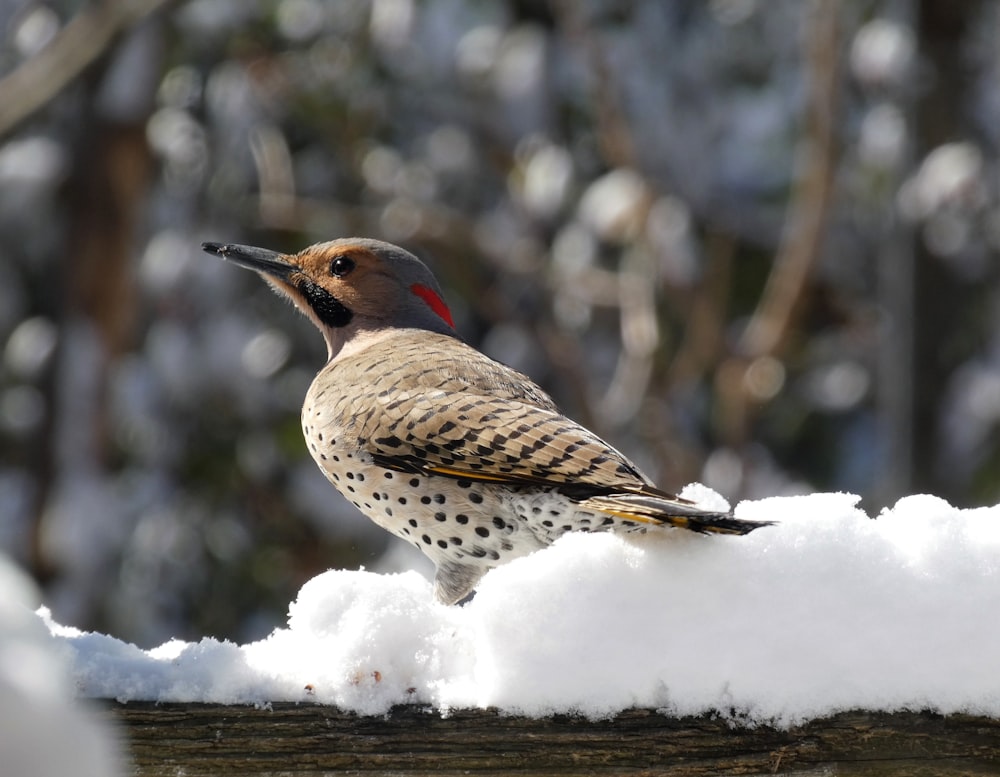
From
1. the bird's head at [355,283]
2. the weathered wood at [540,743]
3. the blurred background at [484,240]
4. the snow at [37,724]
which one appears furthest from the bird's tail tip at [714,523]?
the blurred background at [484,240]

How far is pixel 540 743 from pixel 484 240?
620 centimetres

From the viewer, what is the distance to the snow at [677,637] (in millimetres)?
1897

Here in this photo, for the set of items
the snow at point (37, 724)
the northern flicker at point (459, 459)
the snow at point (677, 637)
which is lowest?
the snow at point (37, 724)

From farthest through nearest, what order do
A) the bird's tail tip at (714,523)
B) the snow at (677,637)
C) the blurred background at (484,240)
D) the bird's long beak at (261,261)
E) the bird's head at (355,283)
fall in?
Result: the blurred background at (484,240)
the bird's head at (355,283)
the bird's long beak at (261,261)
the bird's tail tip at (714,523)
the snow at (677,637)

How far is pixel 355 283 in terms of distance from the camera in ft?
13.2

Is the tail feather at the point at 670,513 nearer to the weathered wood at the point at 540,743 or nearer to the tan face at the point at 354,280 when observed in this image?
the weathered wood at the point at 540,743

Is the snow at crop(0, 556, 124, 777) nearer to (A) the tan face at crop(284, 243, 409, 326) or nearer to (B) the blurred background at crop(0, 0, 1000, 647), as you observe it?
(A) the tan face at crop(284, 243, 409, 326)

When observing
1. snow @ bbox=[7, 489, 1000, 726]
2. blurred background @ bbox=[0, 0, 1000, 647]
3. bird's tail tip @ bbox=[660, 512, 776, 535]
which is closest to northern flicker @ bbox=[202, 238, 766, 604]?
bird's tail tip @ bbox=[660, 512, 776, 535]

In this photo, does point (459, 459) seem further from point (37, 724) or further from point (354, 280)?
point (37, 724)

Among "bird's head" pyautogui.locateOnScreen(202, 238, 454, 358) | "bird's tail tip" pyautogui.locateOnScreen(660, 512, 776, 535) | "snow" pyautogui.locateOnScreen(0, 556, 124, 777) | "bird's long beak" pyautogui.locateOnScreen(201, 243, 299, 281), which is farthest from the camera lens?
"bird's head" pyautogui.locateOnScreen(202, 238, 454, 358)

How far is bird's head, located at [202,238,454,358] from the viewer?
13.1 feet

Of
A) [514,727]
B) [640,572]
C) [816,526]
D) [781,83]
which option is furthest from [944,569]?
[781,83]

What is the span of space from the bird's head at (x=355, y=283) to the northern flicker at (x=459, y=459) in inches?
9.2

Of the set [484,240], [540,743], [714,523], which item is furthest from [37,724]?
[484,240]
